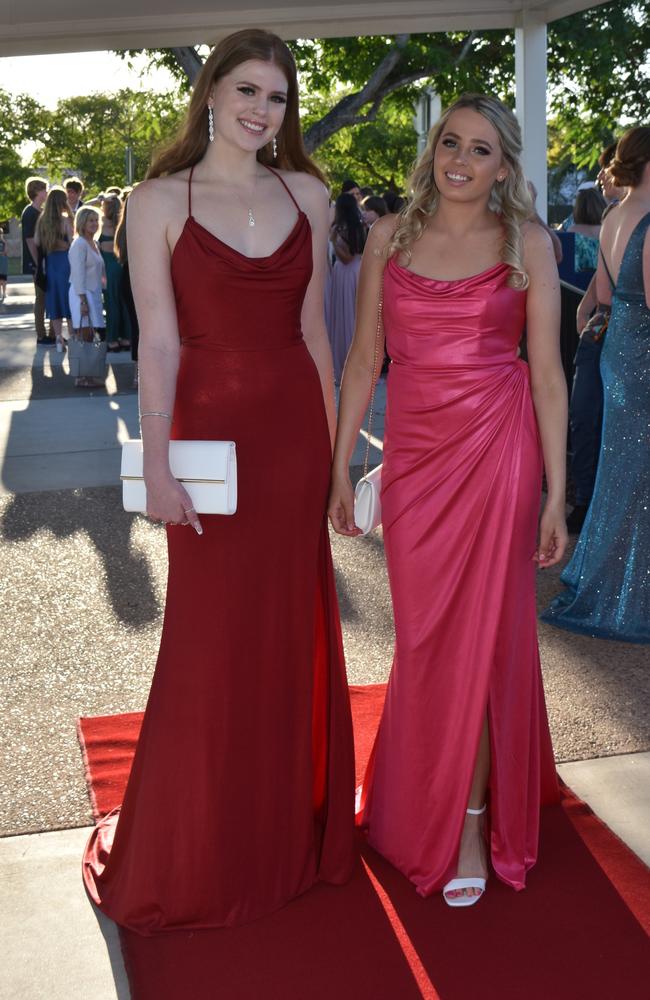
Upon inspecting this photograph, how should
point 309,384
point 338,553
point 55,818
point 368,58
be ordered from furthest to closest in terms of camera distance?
point 368,58, point 338,553, point 55,818, point 309,384

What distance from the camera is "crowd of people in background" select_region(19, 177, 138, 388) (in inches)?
561

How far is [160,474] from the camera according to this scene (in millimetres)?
3287

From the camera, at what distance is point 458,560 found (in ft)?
11.9

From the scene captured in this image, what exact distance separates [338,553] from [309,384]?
4.12 meters

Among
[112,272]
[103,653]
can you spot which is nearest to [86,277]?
[112,272]

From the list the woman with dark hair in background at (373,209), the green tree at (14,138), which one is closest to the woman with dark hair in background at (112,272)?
the woman with dark hair in background at (373,209)

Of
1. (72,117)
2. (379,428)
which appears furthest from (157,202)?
(72,117)

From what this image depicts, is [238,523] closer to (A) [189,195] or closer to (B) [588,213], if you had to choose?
(A) [189,195]

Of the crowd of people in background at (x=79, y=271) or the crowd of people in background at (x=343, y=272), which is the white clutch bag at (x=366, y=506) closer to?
the crowd of people in background at (x=343, y=272)

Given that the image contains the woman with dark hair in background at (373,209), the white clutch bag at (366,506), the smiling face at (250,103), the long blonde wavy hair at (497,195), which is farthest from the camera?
the woman with dark hair in background at (373,209)

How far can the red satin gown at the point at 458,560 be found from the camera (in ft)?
11.8

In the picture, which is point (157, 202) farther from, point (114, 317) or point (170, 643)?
point (114, 317)

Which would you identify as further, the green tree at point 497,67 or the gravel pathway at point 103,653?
the green tree at point 497,67

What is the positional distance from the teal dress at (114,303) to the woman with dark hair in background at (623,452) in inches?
405
